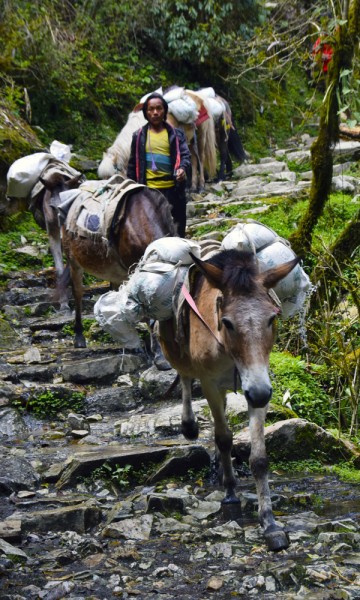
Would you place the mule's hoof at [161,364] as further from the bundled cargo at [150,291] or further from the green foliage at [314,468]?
the bundled cargo at [150,291]

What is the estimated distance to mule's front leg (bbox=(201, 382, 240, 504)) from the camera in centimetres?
548

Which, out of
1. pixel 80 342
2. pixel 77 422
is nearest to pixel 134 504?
pixel 77 422

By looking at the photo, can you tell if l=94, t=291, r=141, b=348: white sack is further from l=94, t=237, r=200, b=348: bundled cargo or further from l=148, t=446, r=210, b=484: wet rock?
l=148, t=446, r=210, b=484: wet rock

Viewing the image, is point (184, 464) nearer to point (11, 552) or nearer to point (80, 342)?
point (11, 552)

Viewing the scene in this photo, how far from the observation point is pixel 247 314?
473cm

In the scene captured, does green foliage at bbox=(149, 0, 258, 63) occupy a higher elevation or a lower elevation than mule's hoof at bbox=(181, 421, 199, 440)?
higher

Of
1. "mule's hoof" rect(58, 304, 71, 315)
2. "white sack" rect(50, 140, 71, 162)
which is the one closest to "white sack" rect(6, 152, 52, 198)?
"white sack" rect(50, 140, 71, 162)

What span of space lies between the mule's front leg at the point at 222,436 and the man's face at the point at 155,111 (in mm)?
4656

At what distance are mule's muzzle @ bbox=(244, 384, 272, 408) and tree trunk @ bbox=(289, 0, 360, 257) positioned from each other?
4.16 m

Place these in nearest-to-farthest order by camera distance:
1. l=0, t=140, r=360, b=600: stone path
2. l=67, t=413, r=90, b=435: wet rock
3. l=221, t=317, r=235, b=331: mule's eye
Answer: l=0, t=140, r=360, b=600: stone path, l=221, t=317, r=235, b=331: mule's eye, l=67, t=413, r=90, b=435: wet rock

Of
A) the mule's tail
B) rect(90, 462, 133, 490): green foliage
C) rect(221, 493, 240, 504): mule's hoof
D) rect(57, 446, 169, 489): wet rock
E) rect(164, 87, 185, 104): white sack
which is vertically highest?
rect(164, 87, 185, 104): white sack

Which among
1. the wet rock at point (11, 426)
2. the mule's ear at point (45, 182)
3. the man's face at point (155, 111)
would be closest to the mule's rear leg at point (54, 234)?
the mule's ear at point (45, 182)

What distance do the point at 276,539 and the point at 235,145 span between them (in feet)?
53.0

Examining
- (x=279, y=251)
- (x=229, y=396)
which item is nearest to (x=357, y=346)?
(x=229, y=396)
